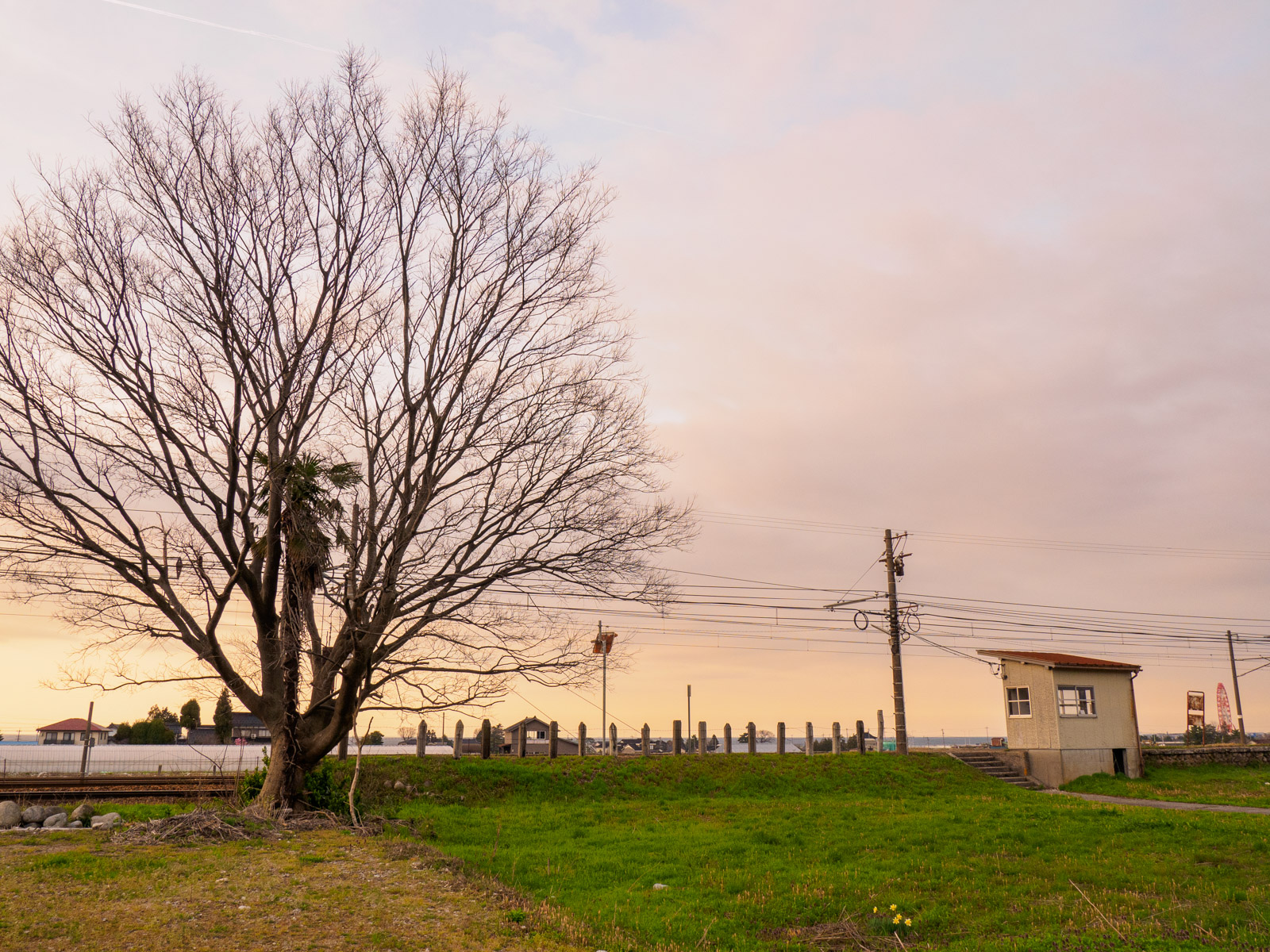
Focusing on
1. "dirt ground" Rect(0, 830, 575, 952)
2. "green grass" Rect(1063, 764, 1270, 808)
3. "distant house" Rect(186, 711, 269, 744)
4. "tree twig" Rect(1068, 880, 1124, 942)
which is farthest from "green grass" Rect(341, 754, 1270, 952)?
"distant house" Rect(186, 711, 269, 744)

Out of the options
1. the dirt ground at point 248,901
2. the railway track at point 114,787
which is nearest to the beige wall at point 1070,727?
the dirt ground at point 248,901

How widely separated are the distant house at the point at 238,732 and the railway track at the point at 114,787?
23990 mm

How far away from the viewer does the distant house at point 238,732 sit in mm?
50875

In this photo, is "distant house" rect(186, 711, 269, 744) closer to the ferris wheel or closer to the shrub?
the shrub

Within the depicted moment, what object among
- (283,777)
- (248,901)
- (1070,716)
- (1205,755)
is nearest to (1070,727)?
(1070,716)

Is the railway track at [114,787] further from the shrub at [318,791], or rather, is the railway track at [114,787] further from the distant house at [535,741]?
the distant house at [535,741]

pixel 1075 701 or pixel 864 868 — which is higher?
pixel 1075 701

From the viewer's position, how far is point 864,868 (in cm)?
1327

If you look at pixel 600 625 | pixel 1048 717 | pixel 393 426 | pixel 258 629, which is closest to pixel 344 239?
pixel 393 426

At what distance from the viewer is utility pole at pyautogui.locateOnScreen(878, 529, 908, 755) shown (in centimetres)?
3372

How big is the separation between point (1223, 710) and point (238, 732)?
6530cm

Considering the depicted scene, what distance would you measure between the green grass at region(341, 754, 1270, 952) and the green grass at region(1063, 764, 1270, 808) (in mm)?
5343

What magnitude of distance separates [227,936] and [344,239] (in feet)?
46.4

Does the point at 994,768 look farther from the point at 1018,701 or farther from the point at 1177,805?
the point at 1177,805
